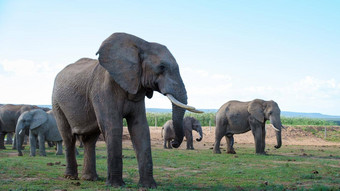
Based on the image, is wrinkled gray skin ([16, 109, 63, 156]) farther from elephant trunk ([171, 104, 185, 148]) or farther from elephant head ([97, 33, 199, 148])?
elephant trunk ([171, 104, 185, 148])

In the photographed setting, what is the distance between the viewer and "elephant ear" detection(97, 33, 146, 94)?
30.1ft

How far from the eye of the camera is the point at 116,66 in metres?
9.30

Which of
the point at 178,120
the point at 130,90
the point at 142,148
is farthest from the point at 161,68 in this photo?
the point at 142,148

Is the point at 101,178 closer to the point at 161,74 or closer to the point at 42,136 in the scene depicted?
the point at 161,74

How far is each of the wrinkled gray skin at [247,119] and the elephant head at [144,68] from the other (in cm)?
1386

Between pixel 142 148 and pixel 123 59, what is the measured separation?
194 cm

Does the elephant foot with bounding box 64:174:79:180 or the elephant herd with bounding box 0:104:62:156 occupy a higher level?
the elephant herd with bounding box 0:104:62:156

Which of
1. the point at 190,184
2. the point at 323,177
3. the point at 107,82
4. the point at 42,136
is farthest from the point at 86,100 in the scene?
the point at 42,136

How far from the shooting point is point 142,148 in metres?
9.52

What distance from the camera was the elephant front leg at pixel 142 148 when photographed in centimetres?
944

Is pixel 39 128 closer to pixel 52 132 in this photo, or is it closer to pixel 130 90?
pixel 52 132

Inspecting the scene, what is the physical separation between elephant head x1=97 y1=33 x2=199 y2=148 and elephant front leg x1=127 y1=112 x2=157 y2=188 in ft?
2.10

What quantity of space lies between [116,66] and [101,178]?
3.37 metres

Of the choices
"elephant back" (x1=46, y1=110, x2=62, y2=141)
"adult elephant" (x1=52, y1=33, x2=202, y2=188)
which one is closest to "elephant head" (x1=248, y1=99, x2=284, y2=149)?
"elephant back" (x1=46, y1=110, x2=62, y2=141)
